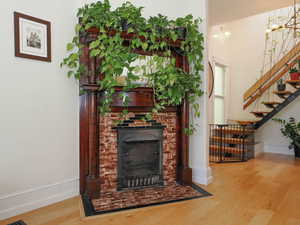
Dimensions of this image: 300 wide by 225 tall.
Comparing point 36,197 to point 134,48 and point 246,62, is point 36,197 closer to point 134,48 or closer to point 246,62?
point 134,48

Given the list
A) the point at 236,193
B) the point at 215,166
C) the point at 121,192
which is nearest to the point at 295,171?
the point at 215,166

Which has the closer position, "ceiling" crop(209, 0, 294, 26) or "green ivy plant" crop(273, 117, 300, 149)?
"ceiling" crop(209, 0, 294, 26)

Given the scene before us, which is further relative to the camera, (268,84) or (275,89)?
(275,89)

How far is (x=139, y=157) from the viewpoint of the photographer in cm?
259

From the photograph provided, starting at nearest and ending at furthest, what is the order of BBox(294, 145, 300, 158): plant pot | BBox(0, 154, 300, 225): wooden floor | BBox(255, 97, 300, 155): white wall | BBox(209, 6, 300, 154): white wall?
BBox(0, 154, 300, 225): wooden floor < BBox(294, 145, 300, 158): plant pot < BBox(255, 97, 300, 155): white wall < BBox(209, 6, 300, 154): white wall

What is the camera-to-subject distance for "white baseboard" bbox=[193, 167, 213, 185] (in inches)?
110

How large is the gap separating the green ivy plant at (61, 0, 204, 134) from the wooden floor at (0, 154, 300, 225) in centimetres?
84

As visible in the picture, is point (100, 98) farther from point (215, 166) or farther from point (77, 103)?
point (215, 166)

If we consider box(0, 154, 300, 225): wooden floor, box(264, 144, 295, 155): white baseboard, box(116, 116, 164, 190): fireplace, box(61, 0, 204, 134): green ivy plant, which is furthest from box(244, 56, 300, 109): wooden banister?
box(116, 116, 164, 190): fireplace

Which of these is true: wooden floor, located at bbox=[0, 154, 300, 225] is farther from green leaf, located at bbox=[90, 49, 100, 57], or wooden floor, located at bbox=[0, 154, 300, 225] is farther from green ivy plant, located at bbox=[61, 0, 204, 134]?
green leaf, located at bbox=[90, 49, 100, 57]

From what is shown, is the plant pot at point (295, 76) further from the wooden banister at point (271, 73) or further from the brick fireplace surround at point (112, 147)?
the brick fireplace surround at point (112, 147)

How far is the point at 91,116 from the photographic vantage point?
2.29 meters

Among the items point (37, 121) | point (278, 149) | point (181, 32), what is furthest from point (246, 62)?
point (37, 121)

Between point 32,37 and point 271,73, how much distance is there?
474 centimetres
